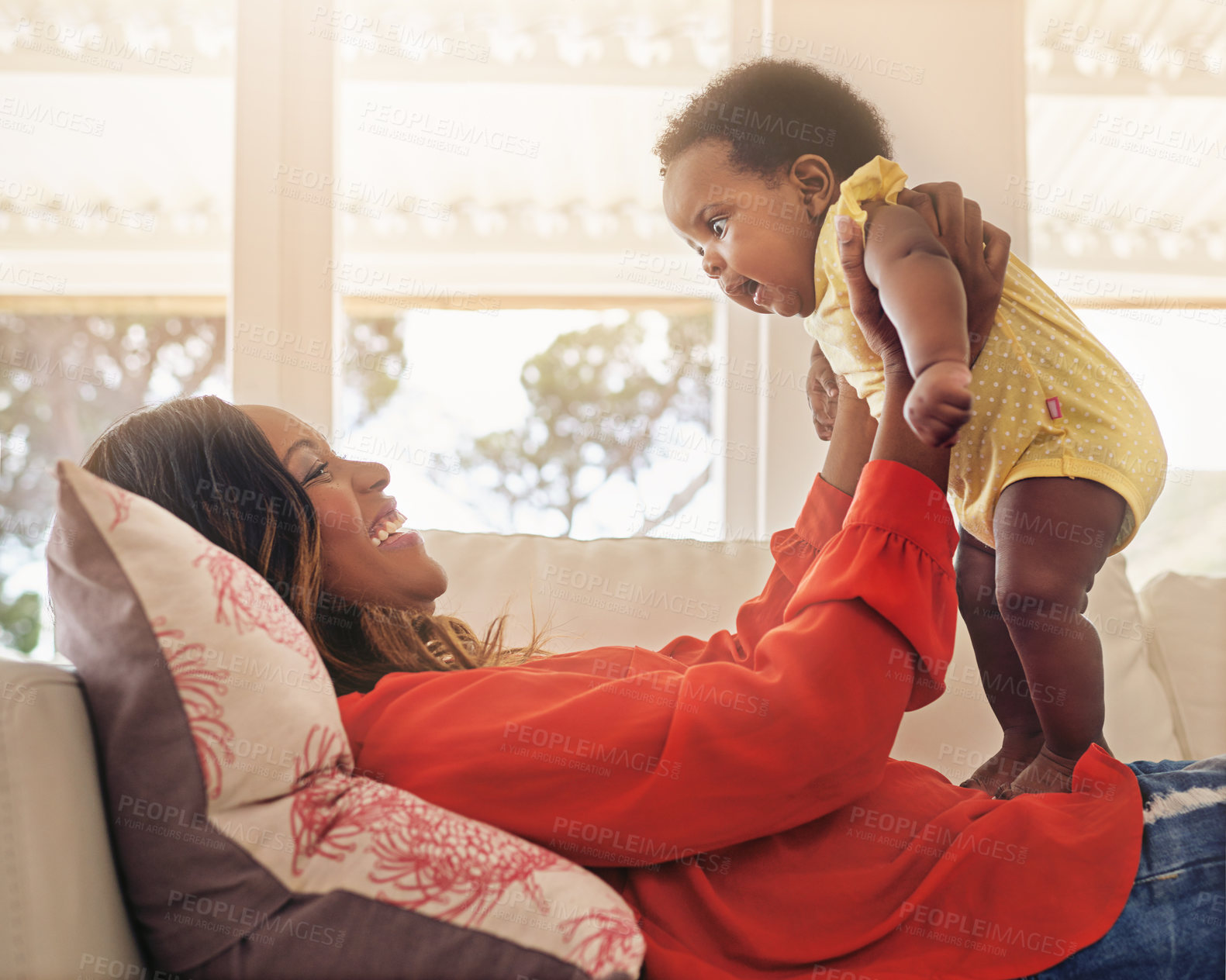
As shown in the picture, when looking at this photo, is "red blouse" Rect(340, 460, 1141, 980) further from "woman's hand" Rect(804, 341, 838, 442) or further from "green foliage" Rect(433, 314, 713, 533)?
"green foliage" Rect(433, 314, 713, 533)

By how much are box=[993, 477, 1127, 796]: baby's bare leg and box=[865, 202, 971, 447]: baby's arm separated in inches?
11.4

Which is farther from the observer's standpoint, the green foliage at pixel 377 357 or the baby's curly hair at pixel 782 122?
the green foliage at pixel 377 357

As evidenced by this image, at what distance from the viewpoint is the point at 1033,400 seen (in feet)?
3.35

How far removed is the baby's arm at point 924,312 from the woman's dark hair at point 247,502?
2.08 feet

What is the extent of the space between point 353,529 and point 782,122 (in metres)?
0.81

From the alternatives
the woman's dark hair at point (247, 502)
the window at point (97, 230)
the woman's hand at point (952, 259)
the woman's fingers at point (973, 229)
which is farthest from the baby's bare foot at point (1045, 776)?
the window at point (97, 230)

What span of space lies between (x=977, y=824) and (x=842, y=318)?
60 centimetres

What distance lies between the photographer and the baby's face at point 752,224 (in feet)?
3.88

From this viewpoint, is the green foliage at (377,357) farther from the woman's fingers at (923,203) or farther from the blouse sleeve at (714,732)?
the blouse sleeve at (714,732)

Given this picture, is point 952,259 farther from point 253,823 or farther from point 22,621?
point 22,621

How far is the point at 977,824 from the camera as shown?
782 millimetres

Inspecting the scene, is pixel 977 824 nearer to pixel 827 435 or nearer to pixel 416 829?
pixel 416 829

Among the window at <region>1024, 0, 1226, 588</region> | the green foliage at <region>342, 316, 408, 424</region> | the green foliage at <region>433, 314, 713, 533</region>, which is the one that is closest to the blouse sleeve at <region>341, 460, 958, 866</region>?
the window at <region>1024, 0, 1226, 588</region>

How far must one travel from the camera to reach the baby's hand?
696 millimetres
